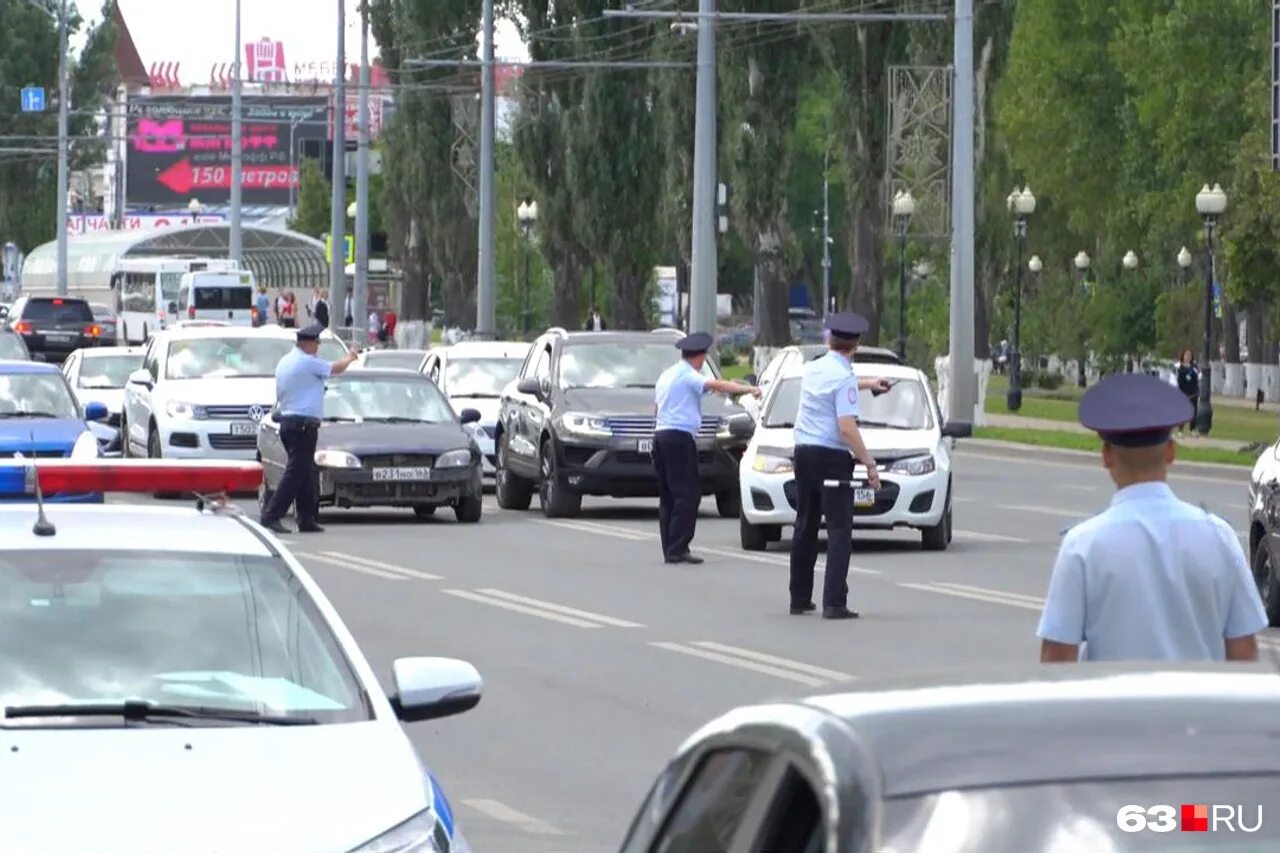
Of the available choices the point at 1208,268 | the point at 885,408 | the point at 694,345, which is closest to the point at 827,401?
the point at 694,345

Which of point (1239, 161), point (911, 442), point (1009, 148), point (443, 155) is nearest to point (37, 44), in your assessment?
point (443, 155)

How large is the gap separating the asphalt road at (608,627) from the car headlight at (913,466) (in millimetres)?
677

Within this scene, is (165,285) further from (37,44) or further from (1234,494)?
(1234,494)

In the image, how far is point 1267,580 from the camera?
63.2ft

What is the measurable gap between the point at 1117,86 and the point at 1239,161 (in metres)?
20.1

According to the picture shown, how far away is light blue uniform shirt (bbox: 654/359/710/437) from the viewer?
23.0 meters

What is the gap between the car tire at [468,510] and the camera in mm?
28391

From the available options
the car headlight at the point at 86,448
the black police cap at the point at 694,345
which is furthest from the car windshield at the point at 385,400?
the car headlight at the point at 86,448

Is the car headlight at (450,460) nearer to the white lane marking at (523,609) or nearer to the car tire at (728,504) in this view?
the car tire at (728,504)

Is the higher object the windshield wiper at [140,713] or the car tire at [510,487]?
the windshield wiper at [140,713]

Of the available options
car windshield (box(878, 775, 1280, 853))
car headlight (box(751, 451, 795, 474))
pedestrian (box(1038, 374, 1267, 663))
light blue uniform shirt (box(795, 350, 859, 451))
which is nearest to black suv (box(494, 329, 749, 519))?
car headlight (box(751, 451, 795, 474))

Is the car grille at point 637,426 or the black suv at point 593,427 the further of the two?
the black suv at point 593,427

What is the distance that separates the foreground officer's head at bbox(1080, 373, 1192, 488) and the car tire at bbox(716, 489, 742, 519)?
22.6 m

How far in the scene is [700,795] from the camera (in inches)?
171
